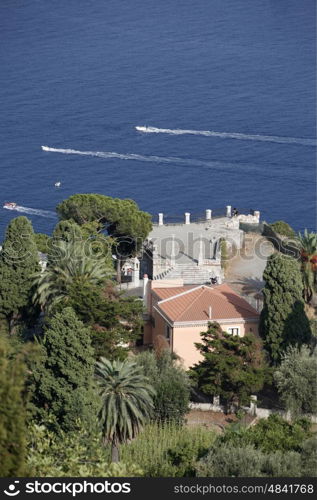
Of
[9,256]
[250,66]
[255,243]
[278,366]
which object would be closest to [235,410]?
[278,366]

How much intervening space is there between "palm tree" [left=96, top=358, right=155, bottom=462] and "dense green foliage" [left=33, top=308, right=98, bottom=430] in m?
0.75

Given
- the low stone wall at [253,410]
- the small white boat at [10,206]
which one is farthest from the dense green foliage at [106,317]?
the small white boat at [10,206]

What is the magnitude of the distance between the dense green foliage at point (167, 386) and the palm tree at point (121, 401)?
208cm

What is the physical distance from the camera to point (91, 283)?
57031mm

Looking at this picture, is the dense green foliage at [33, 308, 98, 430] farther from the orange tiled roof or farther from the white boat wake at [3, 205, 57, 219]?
the white boat wake at [3, 205, 57, 219]

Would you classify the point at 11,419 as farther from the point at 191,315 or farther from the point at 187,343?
the point at 191,315

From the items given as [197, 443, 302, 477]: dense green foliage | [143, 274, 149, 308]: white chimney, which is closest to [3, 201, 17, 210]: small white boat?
[143, 274, 149, 308]: white chimney

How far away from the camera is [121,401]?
160ft

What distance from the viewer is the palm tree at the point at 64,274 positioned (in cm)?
5703

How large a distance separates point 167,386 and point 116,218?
1778 centimetres

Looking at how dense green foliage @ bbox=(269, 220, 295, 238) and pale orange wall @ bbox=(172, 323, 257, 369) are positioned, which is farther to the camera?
dense green foliage @ bbox=(269, 220, 295, 238)

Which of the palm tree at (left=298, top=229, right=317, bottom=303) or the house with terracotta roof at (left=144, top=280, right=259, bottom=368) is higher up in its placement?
the palm tree at (left=298, top=229, right=317, bottom=303)

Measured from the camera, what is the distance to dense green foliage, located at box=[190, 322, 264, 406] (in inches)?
2101

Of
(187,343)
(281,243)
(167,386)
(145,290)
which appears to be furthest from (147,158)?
(167,386)
